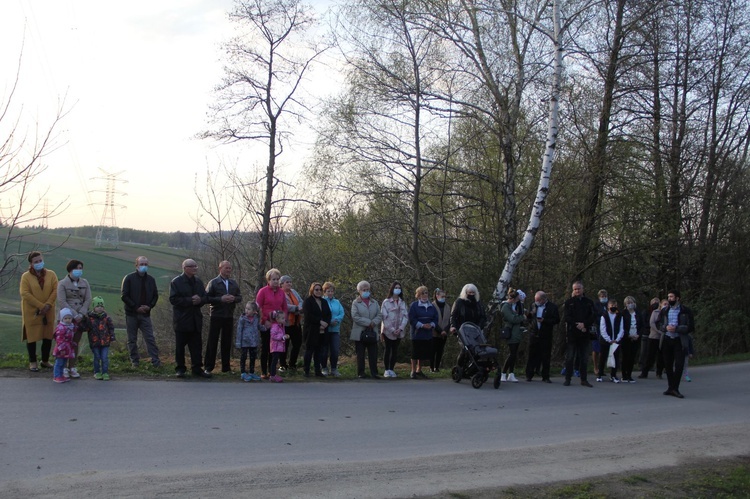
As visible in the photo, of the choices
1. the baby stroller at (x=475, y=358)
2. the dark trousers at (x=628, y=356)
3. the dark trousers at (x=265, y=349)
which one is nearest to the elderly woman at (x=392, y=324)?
the baby stroller at (x=475, y=358)

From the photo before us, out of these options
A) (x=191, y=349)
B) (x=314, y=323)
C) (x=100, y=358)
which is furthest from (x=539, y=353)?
(x=100, y=358)

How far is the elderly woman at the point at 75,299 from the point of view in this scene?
1098 centimetres

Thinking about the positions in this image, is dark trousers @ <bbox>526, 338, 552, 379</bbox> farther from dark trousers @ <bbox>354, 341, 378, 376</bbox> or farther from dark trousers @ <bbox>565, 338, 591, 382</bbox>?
dark trousers @ <bbox>354, 341, 378, 376</bbox>

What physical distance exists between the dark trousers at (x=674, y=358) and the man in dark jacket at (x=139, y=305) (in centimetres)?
978

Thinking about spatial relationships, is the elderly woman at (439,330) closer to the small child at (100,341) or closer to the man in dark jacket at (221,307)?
the man in dark jacket at (221,307)

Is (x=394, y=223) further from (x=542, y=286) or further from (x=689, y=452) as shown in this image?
(x=689, y=452)

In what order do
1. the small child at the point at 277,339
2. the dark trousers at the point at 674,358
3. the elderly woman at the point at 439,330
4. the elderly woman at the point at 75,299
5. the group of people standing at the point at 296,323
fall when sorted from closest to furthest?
the elderly woman at the point at 75,299 → the group of people standing at the point at 296,323 → the small child at the point at 277,339 → the dark trousers at the point at 674,358 → the elderly woman at the point at 439,330

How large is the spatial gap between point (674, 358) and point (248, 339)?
8.30m

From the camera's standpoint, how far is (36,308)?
11312mm

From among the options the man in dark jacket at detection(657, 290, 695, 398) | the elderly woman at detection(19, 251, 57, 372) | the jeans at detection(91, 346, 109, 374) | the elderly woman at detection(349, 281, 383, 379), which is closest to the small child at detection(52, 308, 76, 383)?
the jeans at detection(91, 346, 109, 374)

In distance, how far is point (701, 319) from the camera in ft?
82.9

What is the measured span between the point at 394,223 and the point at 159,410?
11.7m

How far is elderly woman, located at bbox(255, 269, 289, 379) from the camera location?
41.4 feet

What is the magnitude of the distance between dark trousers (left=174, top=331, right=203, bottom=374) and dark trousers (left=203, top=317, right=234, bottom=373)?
379 millimetres
